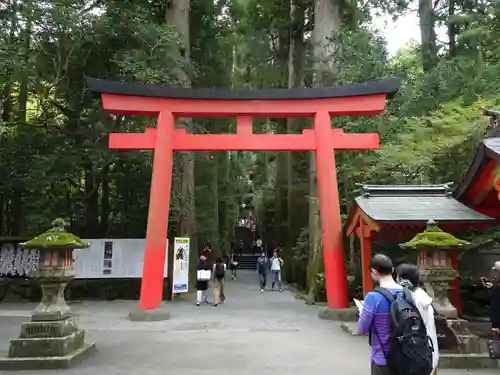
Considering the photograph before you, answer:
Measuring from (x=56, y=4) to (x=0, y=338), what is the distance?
946 cm

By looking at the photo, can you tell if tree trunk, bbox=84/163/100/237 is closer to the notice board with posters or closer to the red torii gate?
the notice board with posters

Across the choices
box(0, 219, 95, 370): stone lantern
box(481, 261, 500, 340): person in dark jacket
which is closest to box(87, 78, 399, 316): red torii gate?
box(0, 219, 95, 370): stone lantern

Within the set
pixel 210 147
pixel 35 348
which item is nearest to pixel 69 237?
pixel 35 348

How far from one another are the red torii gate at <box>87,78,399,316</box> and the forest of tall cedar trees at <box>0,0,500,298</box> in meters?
1.87

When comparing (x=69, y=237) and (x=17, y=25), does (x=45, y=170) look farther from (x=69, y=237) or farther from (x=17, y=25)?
(x=69, y=237)

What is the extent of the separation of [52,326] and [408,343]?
19.6 ft

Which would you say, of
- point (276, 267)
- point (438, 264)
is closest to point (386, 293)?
point (438, 264)

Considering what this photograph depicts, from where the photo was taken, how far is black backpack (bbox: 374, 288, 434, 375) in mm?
3463

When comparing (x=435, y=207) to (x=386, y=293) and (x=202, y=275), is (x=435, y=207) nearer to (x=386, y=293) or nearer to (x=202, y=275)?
(x=202, y=275)

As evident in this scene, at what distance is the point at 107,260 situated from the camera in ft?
51.0

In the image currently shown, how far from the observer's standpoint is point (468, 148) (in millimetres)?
12664

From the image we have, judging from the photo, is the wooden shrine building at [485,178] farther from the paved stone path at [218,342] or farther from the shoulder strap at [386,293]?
the shoulder strap at [386,293]

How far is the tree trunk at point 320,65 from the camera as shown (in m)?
16.2

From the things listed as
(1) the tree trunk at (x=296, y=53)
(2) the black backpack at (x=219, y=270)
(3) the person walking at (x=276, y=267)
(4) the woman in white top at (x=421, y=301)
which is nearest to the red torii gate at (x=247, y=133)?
(2) the black backpack at (x=219, y=270)
